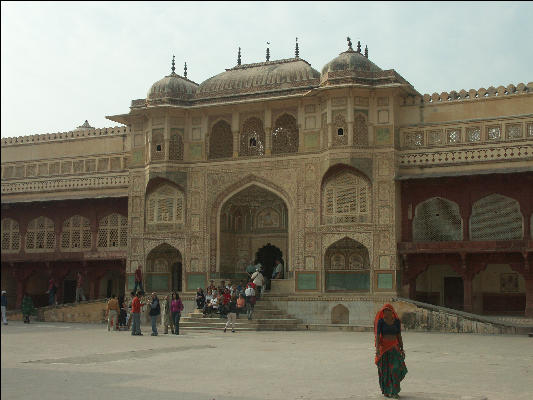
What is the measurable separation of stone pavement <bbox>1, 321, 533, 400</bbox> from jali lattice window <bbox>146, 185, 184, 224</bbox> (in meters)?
7.91

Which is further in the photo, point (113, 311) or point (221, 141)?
point (221, 141)

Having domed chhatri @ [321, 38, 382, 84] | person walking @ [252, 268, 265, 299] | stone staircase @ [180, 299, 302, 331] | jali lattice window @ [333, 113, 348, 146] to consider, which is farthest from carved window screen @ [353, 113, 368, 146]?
stone staircase @ [180, 299, 302, 331]

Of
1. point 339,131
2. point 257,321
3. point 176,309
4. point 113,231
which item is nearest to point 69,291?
point 113,231

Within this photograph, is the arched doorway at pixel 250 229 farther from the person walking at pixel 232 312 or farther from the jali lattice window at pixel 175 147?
the person walking at pixel 232 312

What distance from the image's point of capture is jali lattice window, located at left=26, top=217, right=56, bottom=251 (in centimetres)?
2733

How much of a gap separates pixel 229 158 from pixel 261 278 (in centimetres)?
427

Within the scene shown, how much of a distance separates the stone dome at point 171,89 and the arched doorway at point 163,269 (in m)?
5.03

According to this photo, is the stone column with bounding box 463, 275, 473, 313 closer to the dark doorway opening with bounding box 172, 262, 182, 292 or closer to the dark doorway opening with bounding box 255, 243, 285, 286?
the dark doorway opening with bounding box 255, 243, 285, 286

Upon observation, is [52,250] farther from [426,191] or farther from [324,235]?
[426,191]

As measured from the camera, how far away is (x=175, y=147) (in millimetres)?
24422

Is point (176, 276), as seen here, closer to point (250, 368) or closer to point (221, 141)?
point (221, 141)

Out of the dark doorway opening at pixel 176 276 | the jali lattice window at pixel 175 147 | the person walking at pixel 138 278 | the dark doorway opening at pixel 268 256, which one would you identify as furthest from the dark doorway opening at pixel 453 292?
the person walking at pixel 138 278

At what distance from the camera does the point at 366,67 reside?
22312 mm

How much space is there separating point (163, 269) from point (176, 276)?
20.8 inches
